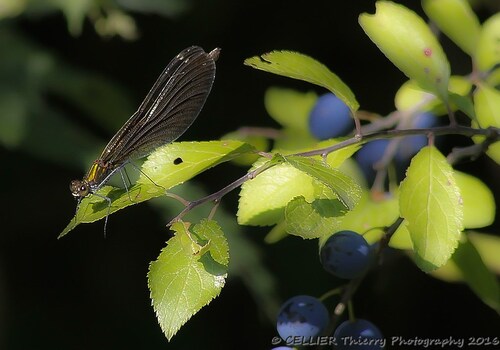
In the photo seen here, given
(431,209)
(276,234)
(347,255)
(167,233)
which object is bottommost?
(167,233)

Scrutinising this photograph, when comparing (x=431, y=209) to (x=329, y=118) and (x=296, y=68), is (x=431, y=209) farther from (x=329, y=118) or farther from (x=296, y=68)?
(x=329, y=118)

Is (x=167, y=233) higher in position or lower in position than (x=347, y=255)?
lower

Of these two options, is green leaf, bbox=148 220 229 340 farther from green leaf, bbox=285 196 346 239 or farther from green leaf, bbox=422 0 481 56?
green leaf, bbox=422 0 481 56

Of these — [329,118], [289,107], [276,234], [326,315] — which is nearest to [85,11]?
[289,107]

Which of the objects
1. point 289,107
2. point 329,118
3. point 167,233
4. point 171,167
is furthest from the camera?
point 167,233

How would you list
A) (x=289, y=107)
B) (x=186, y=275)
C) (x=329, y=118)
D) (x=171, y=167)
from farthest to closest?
(x=289, y=107) → (x=329, y=118) → (x=171, y=167) → (x=186, y=275)

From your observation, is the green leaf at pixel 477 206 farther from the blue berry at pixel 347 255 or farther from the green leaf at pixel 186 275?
the green leaf at pixel 186 275

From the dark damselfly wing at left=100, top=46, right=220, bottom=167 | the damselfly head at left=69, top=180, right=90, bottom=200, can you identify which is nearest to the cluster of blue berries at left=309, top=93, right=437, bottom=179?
the dark damselfly wing at left=100, top=46, right=220, bottom=167

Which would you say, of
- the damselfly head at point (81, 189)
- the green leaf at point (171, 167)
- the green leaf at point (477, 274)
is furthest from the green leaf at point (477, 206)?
the damselfly head at point (81, 189)
